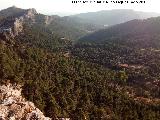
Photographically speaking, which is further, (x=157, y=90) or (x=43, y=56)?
(x=157, y=90)

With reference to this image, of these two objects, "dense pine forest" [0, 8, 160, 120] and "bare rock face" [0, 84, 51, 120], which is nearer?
"bare rock face" [0, 84, 51, 120]

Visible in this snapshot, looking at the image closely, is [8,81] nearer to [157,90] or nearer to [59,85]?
[59,85]

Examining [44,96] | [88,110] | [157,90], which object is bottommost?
[157,90]

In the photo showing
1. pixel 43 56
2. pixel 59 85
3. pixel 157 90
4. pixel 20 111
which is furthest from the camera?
pixel 157 90

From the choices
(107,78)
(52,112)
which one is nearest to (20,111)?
(52,112)

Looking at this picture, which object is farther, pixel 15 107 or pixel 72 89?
pixel 72 89

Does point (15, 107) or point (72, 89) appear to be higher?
point (15, 107)

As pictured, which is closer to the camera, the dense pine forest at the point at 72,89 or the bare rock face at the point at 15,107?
the bare rock face at the point at 15,107

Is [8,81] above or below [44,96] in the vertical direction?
above
